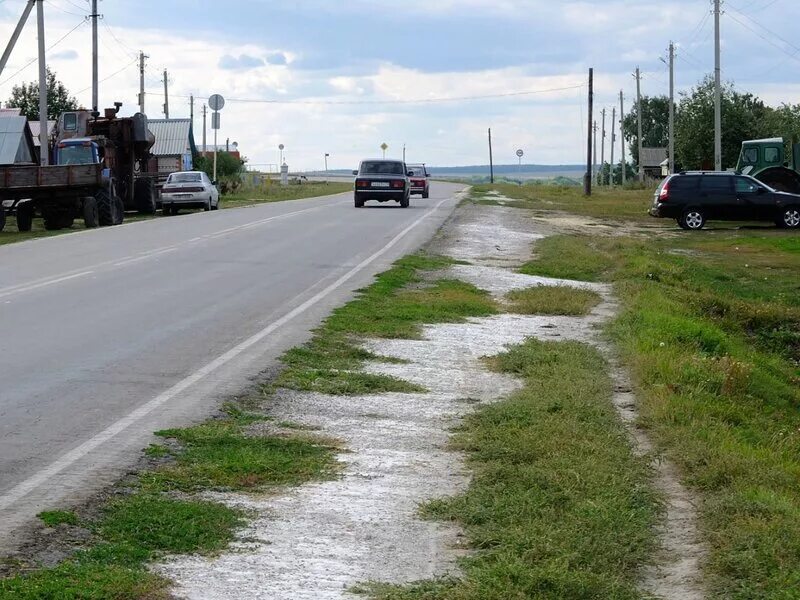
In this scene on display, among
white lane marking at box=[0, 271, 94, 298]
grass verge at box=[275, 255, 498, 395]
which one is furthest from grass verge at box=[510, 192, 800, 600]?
white lane marking at box=[0, 271, 94, 298]

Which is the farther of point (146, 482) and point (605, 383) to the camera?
point (605, 383)

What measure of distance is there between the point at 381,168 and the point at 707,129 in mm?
36307

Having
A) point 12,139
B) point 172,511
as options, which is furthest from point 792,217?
point 172,511


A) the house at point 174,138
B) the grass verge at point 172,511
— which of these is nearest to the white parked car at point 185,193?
the house at point 174,138

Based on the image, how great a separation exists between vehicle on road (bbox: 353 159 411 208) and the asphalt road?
15.6 metres

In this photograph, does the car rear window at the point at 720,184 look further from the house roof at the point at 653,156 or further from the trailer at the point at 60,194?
the house roof at the point at 653,156

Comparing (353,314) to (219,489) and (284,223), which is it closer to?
(219,489)

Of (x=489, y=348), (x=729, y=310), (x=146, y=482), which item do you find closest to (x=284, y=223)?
(x=729, y=310)

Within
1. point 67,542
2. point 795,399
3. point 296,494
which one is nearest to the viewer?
point 67,542

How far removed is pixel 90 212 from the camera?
3362cm

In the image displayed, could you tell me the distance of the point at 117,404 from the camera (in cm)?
920

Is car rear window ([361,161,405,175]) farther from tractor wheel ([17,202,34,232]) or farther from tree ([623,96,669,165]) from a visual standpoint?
tree ([623,96,669,165])

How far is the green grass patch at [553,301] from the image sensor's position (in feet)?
51.1

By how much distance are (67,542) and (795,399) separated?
8.11m
